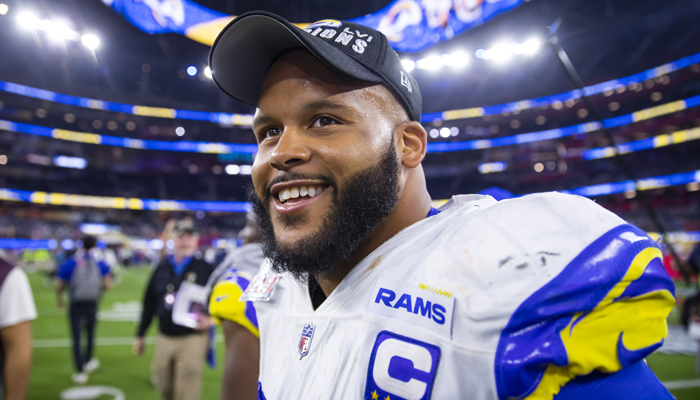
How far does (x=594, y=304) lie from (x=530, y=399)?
0.62ft

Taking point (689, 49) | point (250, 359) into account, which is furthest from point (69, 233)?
point (689, 49)

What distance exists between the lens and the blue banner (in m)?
13.3

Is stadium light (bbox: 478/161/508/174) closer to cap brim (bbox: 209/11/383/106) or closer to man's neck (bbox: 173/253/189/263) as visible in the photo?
man's neck (bbox: 173/253/189/263)

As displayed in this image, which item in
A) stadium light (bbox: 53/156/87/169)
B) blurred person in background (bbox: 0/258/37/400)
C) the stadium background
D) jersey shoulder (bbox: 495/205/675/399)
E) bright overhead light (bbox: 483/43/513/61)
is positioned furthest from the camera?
stadium light (bbox: 53/156/87/169)

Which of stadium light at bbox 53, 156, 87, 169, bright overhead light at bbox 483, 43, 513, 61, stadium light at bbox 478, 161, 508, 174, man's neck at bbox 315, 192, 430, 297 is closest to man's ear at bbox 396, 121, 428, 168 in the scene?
man's neck at bbox 315, 192, 430, 297

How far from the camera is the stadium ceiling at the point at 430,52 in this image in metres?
17.7

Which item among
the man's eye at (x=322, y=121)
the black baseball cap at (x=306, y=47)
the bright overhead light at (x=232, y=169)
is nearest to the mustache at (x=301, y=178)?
the man's eye at (x=322, y=121)

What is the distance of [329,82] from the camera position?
110 cm

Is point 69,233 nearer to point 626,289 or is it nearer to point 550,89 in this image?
point 626,289

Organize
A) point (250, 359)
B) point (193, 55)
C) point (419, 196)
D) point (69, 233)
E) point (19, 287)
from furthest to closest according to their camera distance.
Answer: point (69, 233) → point (193, 55) → point (19, 287) → point (250, 359) → point (419, 196)

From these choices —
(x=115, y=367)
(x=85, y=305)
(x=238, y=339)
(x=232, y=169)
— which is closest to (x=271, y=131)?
(x=238, y=339)

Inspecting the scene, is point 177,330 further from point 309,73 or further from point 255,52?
point 309,73

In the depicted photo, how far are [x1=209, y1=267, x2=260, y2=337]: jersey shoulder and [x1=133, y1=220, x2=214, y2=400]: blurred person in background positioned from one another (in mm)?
2533

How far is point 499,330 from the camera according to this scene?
644 mm
